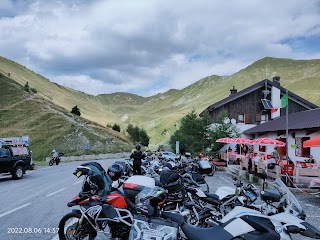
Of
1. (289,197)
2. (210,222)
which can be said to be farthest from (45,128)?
(289,197)

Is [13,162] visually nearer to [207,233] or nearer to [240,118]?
[207,233]

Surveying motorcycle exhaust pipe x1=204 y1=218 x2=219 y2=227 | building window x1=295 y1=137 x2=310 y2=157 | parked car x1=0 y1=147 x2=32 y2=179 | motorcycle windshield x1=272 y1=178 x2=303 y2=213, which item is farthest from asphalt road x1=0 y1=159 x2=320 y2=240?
building window x1=295 y1=137 x2=310 y2=157

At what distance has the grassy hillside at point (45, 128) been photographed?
200ft

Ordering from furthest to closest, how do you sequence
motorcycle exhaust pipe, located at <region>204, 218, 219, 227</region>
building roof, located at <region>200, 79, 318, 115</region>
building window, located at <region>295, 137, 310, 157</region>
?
building roof, located at <region>200, 79, 318, 115</region>
building window, located at <region>295, 137, 310, 157</region>
motorcycle exhaust pipe, located at <region>204, 218, 219, 227</region>

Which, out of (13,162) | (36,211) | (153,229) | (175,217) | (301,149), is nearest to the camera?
(153,229)

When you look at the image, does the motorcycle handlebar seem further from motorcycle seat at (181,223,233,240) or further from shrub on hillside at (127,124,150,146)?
shrub on hillside at (127,124,150,146)

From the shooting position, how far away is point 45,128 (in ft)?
222

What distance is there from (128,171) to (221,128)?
19902 mm

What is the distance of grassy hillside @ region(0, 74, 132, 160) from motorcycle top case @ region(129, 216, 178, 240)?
50.2 m

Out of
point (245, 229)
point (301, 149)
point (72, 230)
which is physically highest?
point (301, 149)

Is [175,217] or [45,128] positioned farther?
[45,128]

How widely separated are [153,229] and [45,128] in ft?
219

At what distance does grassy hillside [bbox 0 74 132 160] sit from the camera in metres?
61.1

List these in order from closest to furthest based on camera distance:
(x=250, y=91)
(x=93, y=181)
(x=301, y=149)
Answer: (x=93, y=181)
(x=301, y=149)
(x=250, y=91)
